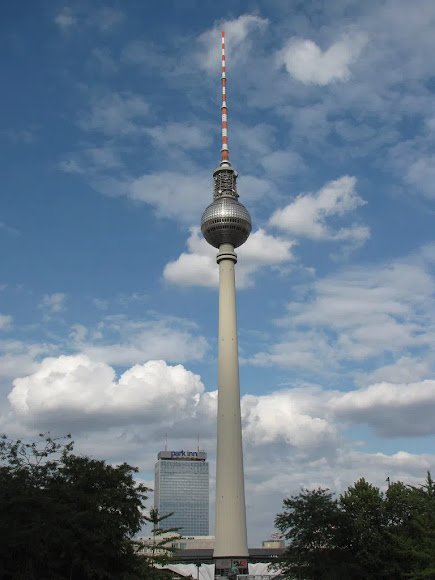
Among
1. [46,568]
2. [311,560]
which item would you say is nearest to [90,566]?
[46,568]

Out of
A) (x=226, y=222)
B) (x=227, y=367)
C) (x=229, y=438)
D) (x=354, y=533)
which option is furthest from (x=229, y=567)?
(x=226, y=222)

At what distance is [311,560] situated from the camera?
6650 centimetres

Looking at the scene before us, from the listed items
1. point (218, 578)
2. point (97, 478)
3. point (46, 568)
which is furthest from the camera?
point (218, 578)

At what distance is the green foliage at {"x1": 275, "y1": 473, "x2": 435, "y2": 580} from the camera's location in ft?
208

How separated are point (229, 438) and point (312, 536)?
35.8 meters

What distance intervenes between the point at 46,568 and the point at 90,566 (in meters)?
3.39

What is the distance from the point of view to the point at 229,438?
10231 centimetres

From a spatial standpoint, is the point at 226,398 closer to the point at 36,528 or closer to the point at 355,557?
the point at 355,557

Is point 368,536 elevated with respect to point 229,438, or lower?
lower

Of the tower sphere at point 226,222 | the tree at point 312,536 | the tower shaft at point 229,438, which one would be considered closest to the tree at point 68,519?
the tree at point 312,536

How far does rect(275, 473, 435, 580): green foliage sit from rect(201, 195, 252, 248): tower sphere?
5538cm

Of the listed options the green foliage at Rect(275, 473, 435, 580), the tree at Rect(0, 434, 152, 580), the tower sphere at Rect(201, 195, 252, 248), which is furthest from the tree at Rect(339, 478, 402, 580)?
the tower sphere at Rect(201, 195, 252, 248)

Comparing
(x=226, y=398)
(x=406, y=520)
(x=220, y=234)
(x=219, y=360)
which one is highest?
(x=220, y=234)

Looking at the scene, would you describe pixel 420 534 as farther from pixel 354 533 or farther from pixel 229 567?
→ pixel 229 567
